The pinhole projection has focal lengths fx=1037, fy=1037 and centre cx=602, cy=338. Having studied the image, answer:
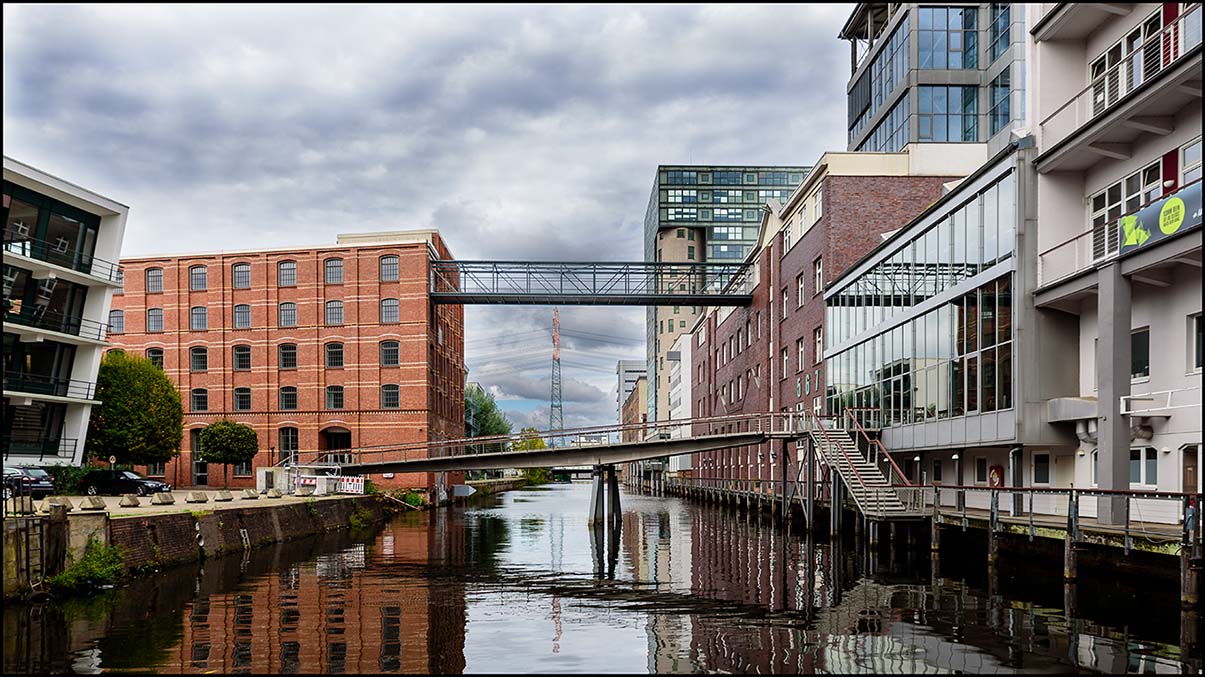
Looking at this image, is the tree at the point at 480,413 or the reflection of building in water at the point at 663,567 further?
the tree at the point at 480,413

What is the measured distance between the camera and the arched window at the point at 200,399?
64.6 meters

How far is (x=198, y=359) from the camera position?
214 ft

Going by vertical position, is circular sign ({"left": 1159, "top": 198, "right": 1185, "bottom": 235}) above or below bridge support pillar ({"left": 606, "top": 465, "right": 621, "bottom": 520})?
above

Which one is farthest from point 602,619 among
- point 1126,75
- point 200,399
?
point 200,399

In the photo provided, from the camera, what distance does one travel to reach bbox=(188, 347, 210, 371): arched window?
64.9 meters

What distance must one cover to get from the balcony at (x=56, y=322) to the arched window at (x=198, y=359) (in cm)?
2129

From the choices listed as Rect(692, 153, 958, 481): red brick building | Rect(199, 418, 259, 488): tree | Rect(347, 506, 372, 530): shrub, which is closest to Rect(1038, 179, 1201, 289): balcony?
Rect(692, 153, 958, 481): red brick building

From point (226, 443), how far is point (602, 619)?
45.3 meters

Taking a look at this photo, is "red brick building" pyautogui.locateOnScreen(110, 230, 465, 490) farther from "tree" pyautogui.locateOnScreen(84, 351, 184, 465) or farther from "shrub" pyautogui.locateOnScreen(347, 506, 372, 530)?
"shrub" pyautogui.locateOnScreen(347, 506, 372, 530)

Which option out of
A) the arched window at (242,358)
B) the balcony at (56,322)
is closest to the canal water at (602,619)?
the balcony at (56,322)

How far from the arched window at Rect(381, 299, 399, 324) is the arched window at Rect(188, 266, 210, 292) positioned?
11938 millimetres

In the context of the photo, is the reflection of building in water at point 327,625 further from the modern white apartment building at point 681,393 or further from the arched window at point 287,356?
the modern white apartment building at point 681,393

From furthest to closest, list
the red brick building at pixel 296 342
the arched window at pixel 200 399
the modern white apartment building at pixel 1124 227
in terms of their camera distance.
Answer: the arched window at pixel 200 399 → the red brick building at pixel 296 342 → the modern white apartment building at pixel 1124 227

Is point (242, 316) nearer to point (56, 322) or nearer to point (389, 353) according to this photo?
point (389, 353)
